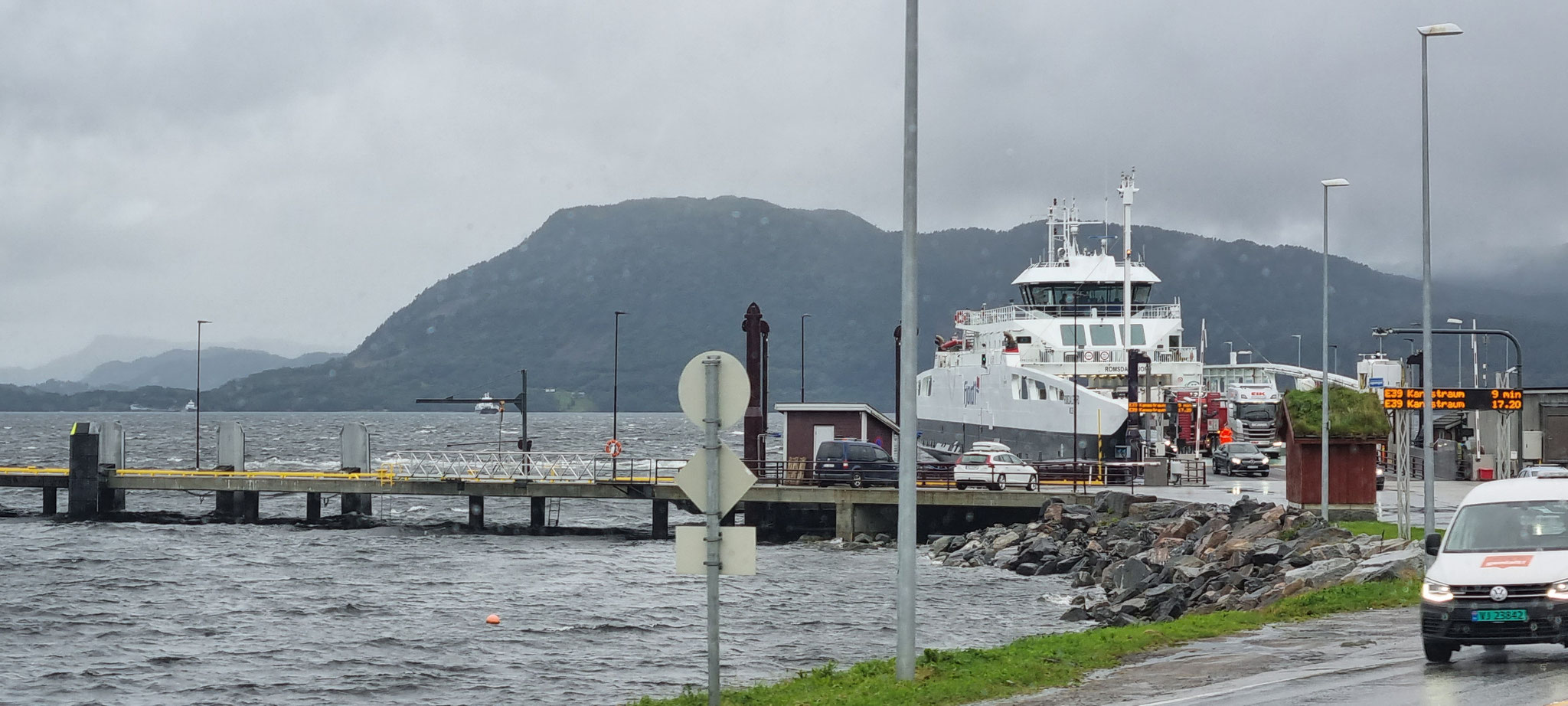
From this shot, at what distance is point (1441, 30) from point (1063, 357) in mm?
65589

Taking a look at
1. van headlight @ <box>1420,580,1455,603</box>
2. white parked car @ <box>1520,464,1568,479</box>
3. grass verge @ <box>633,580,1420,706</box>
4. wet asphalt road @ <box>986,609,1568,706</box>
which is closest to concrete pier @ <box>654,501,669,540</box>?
white parked car @ <box>1520,464,1568,479</box>

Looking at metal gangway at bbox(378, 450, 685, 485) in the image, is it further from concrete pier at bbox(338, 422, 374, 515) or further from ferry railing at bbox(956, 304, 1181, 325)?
ferry railing at bbox(956, 304, 1181, 325)

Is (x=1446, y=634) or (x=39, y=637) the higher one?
(x=1446, y=634)

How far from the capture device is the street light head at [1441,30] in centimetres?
2295

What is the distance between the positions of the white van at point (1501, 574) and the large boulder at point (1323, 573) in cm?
840

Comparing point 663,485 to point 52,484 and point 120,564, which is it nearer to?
point 120,564

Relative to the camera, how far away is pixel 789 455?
179 feet

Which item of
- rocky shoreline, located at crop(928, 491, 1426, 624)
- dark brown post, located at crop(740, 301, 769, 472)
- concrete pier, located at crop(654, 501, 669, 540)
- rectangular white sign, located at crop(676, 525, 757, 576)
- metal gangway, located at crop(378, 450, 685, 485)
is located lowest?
concrete pier, located at crop(654, 501, 669, 540)

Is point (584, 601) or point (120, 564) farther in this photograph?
point (120, 564)

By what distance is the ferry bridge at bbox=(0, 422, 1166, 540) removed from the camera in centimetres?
4888

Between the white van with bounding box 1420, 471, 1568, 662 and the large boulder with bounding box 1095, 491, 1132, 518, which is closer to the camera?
→ the white van with bounding box 1420, 471, 1568, 662

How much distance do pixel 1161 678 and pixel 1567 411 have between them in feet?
150

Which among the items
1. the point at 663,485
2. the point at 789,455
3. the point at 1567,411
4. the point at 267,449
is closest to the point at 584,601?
the point at 663,485

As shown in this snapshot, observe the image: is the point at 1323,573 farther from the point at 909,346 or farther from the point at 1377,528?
the point at 909,346
